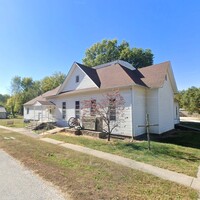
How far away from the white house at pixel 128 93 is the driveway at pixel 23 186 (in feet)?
26.3

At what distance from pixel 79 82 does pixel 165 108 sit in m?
8.74

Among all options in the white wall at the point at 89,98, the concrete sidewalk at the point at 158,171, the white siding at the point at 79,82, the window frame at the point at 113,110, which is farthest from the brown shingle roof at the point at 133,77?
the concrete sidewalk at the point at 158,171

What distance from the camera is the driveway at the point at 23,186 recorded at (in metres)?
3.59

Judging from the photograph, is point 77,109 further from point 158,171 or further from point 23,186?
point 23,186

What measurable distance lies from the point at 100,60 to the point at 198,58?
73.2 ft

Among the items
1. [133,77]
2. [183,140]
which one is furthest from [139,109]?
[183,140]

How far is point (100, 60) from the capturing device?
36.7m

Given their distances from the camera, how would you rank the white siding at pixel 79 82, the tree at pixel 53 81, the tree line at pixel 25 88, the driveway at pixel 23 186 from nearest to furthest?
1. the driveway at pixel 23 186
2. the white siding at pixel 79 82
3. the tree at pixel 53 81
4. the tree line at pixel 25 88

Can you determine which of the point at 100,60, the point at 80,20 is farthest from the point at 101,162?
the point at 100,60

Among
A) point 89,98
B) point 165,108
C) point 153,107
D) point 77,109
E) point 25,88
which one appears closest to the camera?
point 153,107

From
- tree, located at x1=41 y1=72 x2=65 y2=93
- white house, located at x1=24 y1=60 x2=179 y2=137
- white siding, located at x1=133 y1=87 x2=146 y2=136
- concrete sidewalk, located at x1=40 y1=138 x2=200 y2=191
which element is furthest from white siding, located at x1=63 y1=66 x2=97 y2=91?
tree, located at x1=41 y1=72 x2=65 y2=93

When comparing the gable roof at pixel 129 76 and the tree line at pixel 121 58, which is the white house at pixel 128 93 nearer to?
the gable roof at pixel 129 76

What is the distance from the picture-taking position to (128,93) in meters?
11.7

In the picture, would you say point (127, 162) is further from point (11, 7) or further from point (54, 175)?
point (11, 7)
